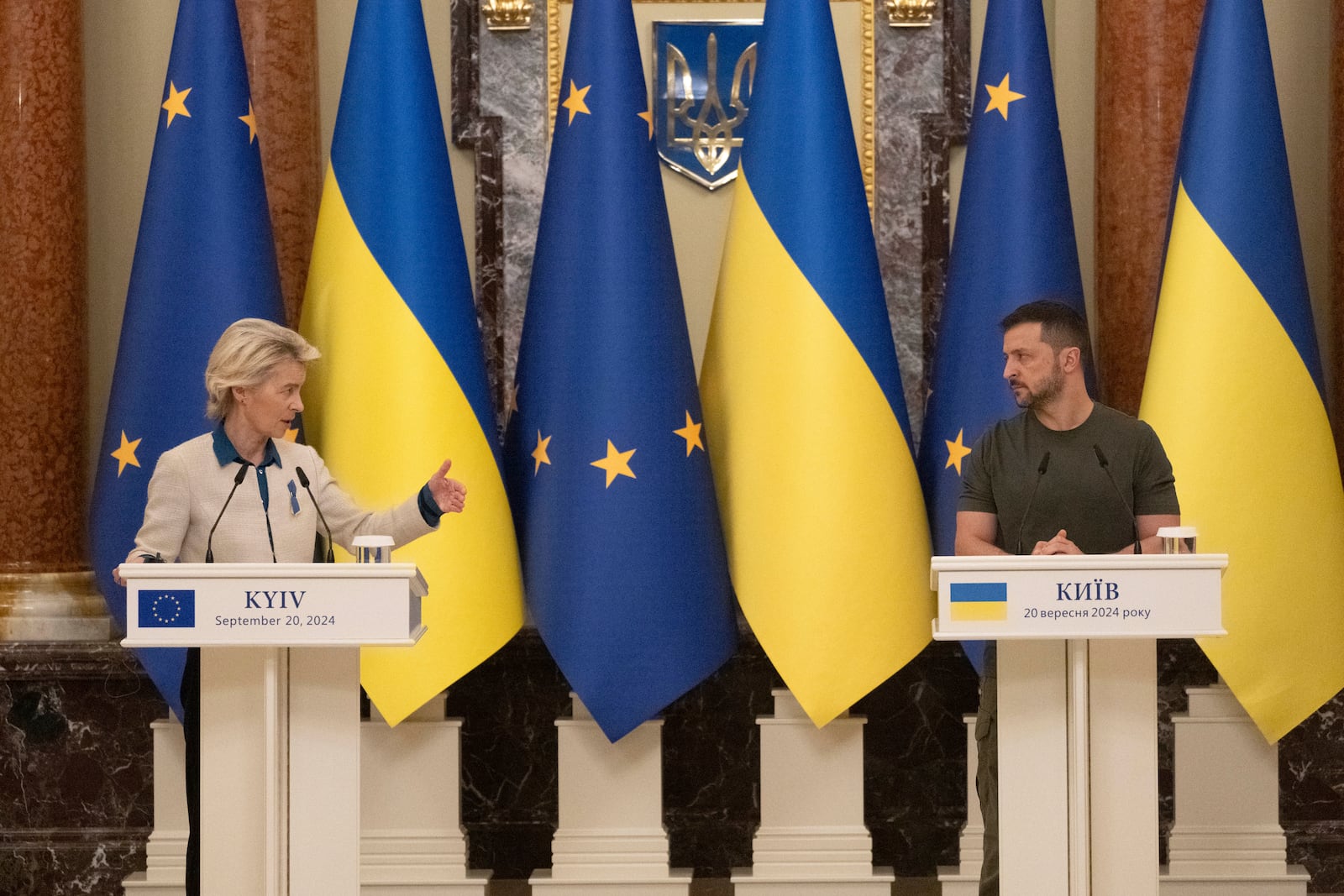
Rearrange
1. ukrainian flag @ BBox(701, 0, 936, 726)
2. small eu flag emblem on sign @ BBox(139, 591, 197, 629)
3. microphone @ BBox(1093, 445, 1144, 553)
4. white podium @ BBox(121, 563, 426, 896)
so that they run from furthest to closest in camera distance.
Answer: ukrainian flag @ BBox(701, 0, 936, 726) → microphone @ BBox(1093, 445, 1144, 553) → white podium @ BBox(121, 563, 426, 896) → small eu flag emblem on sign @ BBox(139, 591, 197, 629)

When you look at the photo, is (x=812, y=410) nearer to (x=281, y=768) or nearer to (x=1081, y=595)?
(x=1081, y=595)

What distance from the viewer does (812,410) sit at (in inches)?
133

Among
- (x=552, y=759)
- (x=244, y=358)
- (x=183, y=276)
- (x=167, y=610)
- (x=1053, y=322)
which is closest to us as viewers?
(x=167, y=610)

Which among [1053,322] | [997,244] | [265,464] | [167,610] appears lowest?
[167,610]

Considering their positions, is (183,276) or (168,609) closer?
(168,609)

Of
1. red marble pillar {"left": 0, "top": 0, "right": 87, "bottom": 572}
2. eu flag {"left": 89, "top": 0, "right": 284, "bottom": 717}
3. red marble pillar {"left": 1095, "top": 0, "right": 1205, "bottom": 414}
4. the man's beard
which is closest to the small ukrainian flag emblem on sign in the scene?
the man's beard

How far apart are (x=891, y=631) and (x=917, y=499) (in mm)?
323

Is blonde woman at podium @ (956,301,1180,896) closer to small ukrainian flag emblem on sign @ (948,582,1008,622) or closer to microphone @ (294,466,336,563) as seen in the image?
small ukrainian flag emblem on sign @ (948,582,1008,622)

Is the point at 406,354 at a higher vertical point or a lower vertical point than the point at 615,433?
higher

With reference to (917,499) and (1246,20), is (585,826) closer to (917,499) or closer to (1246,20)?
(917,499)

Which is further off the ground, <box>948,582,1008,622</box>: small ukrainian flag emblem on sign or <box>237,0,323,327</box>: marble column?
<box>237,0,323,327</box>: marble column

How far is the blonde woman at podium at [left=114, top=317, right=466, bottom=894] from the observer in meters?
2.64

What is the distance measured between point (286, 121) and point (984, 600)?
262cm

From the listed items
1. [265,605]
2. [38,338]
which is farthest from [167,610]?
[38,338]
